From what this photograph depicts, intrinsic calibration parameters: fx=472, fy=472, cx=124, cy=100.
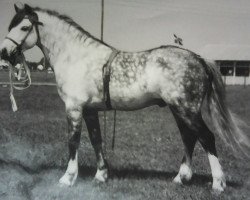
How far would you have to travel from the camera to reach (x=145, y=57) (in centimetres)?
363

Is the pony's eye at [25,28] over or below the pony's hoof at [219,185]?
over

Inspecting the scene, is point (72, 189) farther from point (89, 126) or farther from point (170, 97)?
point (170, 97)

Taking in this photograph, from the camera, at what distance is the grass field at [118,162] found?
365 centimetres

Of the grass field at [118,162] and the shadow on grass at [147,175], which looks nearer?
the grass field at [118,162]

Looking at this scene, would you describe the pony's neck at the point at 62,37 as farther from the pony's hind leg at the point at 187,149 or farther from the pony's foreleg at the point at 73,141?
the pony's hind leg at the point at 187,149

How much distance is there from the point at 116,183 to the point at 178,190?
510mm

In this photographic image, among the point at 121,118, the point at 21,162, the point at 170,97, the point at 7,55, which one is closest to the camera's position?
the point at 170,97

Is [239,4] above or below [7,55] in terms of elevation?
above

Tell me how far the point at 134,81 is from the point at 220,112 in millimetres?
702

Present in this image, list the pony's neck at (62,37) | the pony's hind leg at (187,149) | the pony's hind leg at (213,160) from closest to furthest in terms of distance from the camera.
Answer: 1. the pony's hind leg at (213,160)
2. the pony's hind leg at (187,149)
3. the pony's neck at (62,37)

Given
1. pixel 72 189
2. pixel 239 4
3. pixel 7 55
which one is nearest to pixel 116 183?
pixel 72 189

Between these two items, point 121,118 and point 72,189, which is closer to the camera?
point 72,189

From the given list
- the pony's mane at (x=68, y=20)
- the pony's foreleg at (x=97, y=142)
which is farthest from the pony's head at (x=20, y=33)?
the pony's foreleg at (x=97, y=142)

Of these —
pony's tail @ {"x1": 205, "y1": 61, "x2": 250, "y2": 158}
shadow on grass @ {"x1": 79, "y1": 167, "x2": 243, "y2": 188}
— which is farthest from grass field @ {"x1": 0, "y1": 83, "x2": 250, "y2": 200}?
pony's tail @ {"x1": 205, "y1": 61, "x2": 250, "y2": 158}
